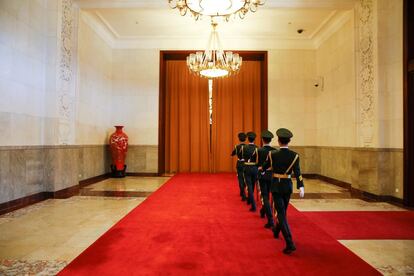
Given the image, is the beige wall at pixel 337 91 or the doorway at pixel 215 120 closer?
the beige wall at pixel 337 91

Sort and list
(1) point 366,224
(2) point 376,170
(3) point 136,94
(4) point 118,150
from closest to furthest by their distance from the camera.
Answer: (1) point 366,224, (2) point 376,170, (4) point 118,150, (3) point 136,94

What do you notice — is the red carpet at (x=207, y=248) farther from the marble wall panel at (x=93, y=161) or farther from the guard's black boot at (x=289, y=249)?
the marble wall panel at (x=93, y=161)

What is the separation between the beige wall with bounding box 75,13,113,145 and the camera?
8.40 meters

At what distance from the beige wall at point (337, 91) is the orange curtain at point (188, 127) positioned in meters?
4.13

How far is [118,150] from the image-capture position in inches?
388

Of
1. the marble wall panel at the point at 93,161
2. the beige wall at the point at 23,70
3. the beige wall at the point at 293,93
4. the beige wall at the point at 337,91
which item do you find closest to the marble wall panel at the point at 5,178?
the beige wall at the point at 23,70

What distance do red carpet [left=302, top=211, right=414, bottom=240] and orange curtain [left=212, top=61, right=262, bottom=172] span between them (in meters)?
6.07

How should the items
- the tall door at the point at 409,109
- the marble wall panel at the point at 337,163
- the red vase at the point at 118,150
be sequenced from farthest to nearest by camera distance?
the red vase at the point at 118,150 → the marble wall panel at the point at 337,163 → the tall door at the point at 409,109

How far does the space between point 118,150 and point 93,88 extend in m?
2.16

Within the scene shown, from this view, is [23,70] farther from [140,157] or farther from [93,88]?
[140,157]

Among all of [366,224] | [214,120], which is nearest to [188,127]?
[214,120]

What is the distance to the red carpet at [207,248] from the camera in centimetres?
293

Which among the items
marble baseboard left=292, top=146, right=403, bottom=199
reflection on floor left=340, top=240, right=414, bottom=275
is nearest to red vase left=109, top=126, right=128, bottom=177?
marble baseboard left=292, top=146, right=403, bottom=199

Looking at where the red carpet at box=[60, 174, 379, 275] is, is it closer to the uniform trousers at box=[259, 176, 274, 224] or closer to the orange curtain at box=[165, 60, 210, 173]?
the uniform trousers at box=[259, 176, 274, 224]
